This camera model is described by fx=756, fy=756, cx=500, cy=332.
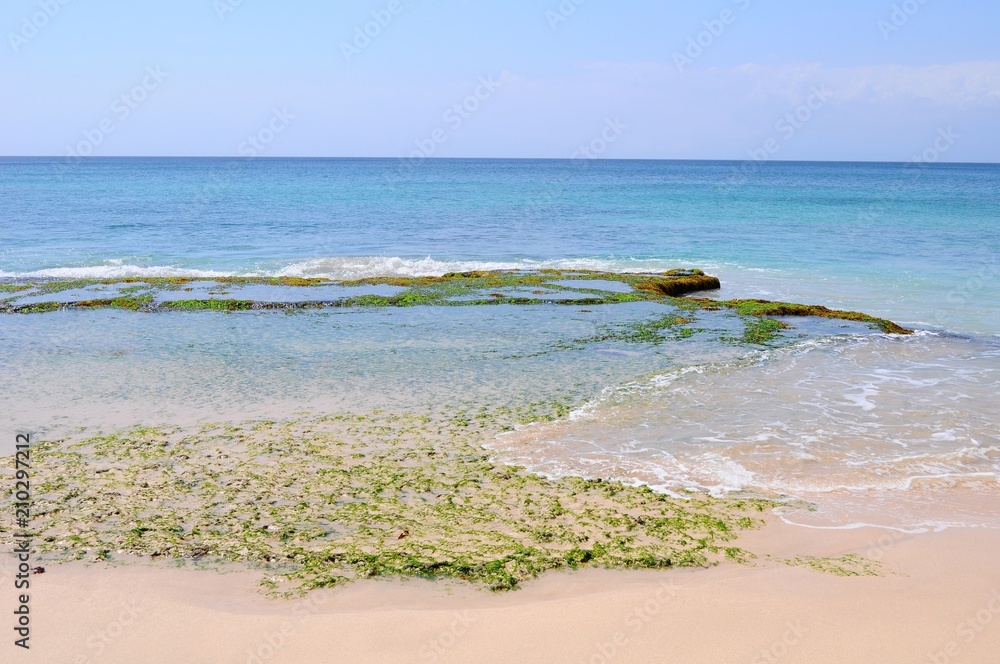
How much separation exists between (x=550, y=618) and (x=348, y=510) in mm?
2595

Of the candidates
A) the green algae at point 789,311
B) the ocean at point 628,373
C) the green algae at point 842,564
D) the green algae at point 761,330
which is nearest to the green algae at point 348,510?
the green algae at point 842,564

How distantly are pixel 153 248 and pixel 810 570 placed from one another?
103ft

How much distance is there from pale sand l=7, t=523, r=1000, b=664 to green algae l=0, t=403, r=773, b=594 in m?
0.30

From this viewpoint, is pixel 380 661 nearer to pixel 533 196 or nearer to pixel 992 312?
pixel 992 312

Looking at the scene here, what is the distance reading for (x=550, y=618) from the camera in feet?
17.7

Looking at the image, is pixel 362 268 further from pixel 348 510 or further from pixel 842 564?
pixel 842 564

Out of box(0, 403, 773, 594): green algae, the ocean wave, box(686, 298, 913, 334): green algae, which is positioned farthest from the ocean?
box(686, 298, 913, 334): green algae

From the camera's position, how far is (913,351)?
1381 centimetres

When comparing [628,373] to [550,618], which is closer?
[550,618]

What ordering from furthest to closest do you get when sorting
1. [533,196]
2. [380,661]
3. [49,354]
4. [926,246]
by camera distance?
[533,196] → [926,246] → [49,354] → [380,661]

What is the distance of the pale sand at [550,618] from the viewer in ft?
16.5

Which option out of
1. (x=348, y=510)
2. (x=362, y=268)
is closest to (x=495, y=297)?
(x=362, y=268)

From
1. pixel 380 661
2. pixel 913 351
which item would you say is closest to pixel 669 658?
pixel 380 661

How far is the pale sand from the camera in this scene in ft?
16.5
